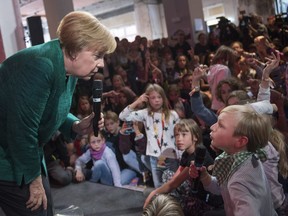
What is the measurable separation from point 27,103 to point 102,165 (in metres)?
2.10

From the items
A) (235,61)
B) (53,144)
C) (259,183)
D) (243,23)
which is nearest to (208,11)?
(243,23)

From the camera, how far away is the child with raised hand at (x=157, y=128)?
285 centimetres

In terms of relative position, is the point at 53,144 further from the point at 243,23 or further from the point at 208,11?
the point at 208,11

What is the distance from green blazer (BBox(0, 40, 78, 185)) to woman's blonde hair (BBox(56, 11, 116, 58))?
4 centimetres

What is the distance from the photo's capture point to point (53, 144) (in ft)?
10.9

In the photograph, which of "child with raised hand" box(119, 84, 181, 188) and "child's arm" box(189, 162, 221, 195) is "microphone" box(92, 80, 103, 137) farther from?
"child with raised hand" box(119, 84, 181, 188)

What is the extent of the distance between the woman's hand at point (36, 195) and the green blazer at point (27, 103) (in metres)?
0.03

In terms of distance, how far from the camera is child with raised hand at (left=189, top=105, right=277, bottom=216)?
128 centimetres

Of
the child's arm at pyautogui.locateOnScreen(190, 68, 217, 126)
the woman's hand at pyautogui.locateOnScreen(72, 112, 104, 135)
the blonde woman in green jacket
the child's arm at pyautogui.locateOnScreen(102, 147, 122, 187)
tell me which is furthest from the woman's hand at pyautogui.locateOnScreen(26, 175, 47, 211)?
the child's arm at pyautogui.locateOnScreen(102, 147, 122, 187)

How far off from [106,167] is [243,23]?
340cm

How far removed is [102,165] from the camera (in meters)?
3.11

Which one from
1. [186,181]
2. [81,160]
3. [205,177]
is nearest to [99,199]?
[81,160]

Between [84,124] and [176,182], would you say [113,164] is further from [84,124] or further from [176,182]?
[84,124]

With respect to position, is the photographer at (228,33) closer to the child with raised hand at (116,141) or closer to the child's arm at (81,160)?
the child with raised hand at (116,141)
